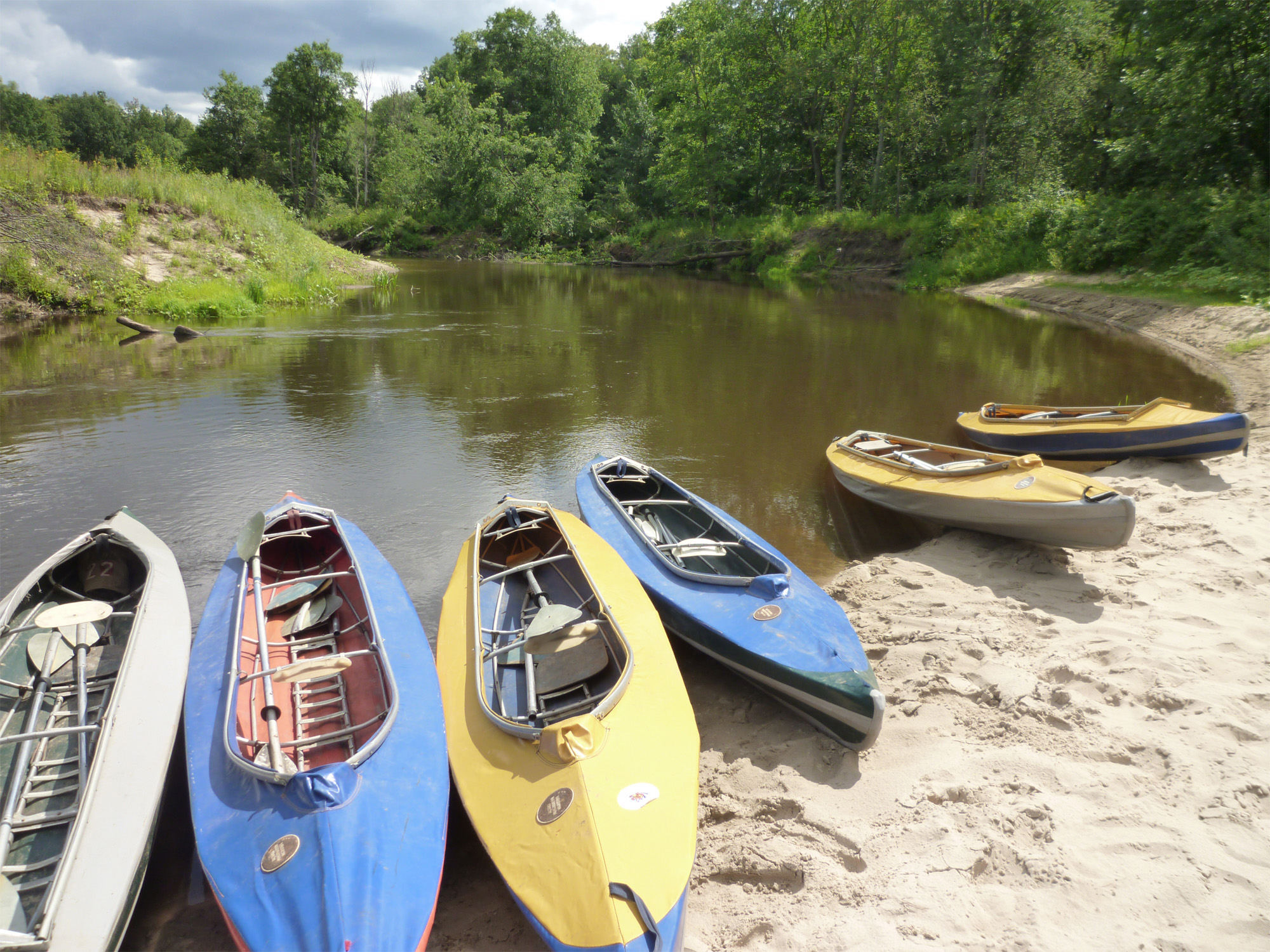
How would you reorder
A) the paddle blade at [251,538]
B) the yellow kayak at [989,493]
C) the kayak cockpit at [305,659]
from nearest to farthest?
the kayak cockpit at [305,659], the paddle blade at [251,538], the yellow kayak at [989,493]

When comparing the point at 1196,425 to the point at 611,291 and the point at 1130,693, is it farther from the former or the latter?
the point at 611,291

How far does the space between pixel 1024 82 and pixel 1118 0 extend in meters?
4.65

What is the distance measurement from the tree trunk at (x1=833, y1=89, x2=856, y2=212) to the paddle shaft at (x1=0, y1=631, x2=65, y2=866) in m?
35.7

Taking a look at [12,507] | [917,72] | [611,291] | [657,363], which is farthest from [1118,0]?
[12,507]

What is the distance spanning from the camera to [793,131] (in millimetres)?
37219

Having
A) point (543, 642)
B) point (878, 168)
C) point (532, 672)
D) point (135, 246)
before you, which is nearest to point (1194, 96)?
point (878, 168)

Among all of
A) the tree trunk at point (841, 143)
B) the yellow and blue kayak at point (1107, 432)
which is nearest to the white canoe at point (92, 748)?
the yellow and blue kayak at point (1107, 432)

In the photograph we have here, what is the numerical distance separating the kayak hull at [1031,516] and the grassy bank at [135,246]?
17733 millimetres

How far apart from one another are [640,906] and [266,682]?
8.14 feet

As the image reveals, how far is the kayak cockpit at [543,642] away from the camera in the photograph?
403 centimetres

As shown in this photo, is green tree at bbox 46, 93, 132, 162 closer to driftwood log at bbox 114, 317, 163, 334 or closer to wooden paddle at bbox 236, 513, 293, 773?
driftwood log at bbox 114, 317, 163, 334

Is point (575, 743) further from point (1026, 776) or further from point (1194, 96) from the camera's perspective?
point (1194, 96)

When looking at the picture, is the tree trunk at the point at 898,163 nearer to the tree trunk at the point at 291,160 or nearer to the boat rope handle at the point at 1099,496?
the boat rope handle at the point at 1099,496

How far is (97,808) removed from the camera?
3246 mm
